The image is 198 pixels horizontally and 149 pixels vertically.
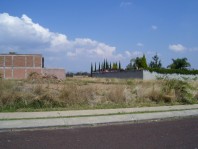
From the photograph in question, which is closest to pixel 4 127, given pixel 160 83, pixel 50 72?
pixel 160 83

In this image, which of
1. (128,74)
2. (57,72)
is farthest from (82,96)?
(128,74)

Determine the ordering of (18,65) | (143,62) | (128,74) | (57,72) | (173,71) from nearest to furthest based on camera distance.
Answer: (18,65), (57,72), (173,71), (128,74), (143,62)

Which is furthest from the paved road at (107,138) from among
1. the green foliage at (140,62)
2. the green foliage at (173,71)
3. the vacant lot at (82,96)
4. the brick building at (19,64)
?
the green foliage at (140,62)

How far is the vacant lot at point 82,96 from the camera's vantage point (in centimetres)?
1575

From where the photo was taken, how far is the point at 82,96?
17.5 metres

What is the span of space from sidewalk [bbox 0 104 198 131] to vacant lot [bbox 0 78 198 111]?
1.77 m

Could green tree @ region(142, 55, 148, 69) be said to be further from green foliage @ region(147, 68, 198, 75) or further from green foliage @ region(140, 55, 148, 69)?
green foliage @ region(147, 68, 198, 75)

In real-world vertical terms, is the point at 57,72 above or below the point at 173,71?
below

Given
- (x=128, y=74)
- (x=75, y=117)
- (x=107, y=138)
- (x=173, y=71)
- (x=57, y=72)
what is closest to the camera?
(x=107, y=138)

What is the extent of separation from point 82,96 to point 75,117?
439 cm

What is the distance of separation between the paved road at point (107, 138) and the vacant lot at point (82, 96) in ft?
16.8

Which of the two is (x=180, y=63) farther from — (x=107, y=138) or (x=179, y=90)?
(x=107, y=138)

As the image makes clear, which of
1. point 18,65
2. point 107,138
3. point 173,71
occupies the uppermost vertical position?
point 18,65

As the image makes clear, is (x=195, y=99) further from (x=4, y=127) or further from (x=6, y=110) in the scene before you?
(x=4, y=127)
